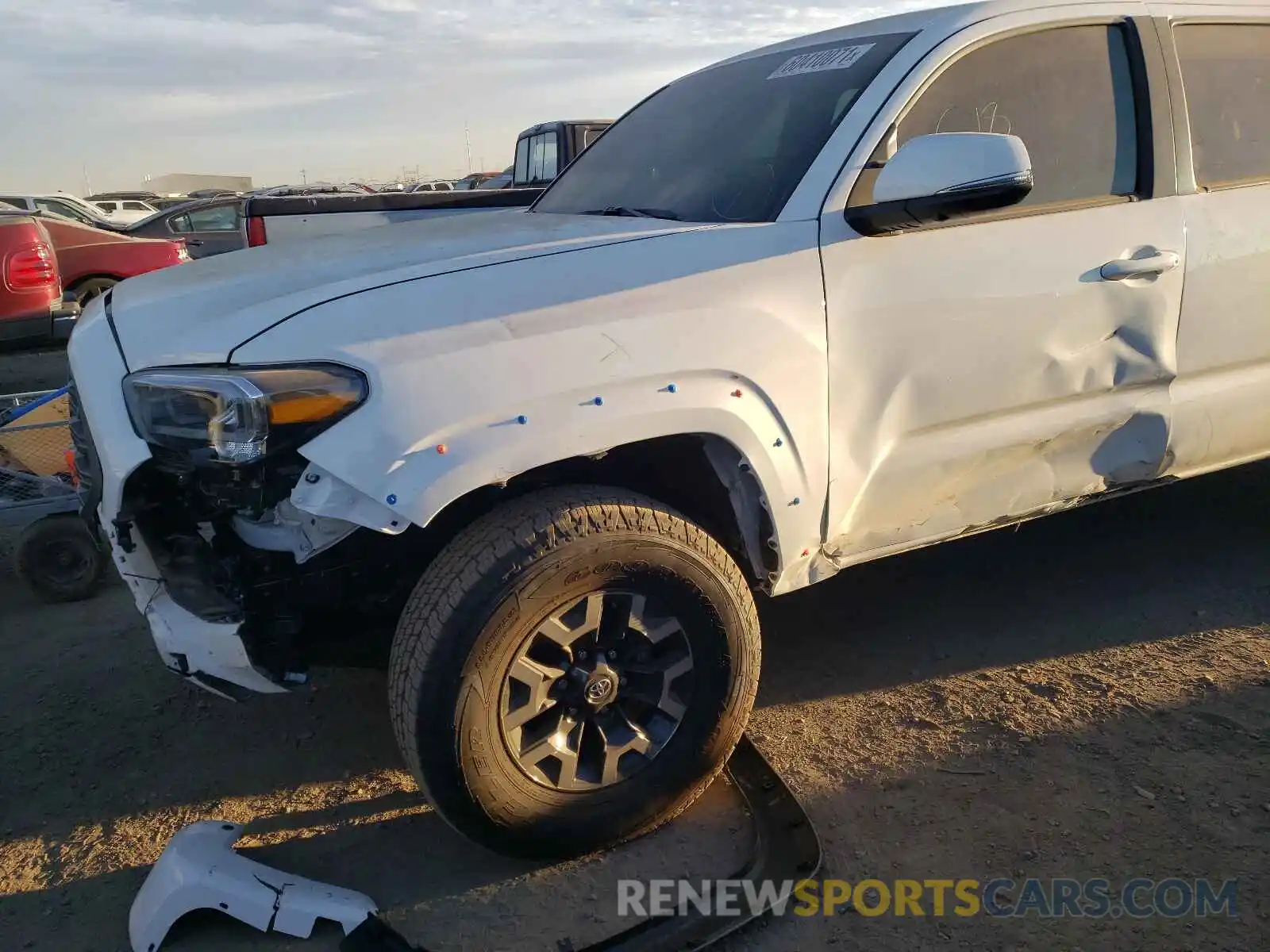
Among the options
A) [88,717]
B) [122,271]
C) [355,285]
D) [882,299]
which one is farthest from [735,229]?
[122,271]

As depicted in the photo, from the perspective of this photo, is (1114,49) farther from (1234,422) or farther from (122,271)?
(122,271)

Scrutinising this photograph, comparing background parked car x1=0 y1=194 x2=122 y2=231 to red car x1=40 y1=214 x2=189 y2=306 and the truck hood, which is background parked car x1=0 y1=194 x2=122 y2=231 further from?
the truck hood

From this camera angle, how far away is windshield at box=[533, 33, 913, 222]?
2750 millimetres

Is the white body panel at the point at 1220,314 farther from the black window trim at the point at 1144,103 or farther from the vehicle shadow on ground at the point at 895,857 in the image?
the vehicle shadow on ground at the point at 895,857

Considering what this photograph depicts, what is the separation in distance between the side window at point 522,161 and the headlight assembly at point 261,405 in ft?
33.6

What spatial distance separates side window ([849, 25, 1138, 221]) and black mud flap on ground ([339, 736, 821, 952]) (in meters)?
1.76

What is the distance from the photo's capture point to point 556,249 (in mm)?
2424

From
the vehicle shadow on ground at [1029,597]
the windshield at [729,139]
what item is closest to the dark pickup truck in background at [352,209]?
the windshield at [729,139]

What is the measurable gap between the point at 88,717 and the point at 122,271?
341 inches

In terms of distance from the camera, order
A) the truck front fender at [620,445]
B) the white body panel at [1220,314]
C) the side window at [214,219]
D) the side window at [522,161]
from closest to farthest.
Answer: the truck front fender at [620,445], the white body panel at [1220,314], the side window at [522,161], the side window at [214,219]

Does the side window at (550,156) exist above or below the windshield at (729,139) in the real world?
above

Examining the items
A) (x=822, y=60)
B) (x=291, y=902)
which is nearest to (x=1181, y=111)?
(x=822, y=60)

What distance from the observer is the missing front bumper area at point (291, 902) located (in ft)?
7.15

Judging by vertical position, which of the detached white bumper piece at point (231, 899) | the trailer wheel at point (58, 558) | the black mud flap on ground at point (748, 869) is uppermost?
the trailer wheel at point (58, 558)
